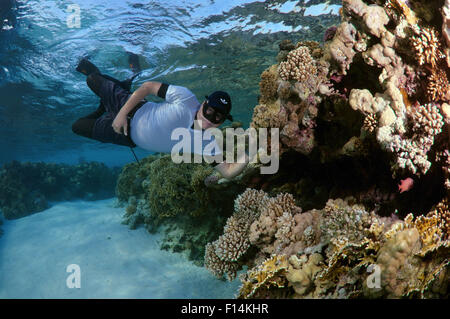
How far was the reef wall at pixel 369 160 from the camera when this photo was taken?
245 centimetres

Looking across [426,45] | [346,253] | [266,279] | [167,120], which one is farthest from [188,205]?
[426,45]

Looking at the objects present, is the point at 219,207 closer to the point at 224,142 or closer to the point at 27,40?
the point at 224,142

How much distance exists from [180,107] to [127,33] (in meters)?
9.65

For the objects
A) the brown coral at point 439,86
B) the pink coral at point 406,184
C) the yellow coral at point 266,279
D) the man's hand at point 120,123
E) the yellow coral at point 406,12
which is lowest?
the yellow coral at point 266,279

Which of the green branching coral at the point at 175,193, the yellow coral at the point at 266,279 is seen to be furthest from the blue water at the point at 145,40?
the yellow coral at the point at 266,279

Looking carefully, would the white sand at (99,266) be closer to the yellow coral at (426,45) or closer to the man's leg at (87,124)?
the man's leg at (87,124)

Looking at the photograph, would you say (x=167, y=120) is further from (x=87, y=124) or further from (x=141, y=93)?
(x=87, y=124)

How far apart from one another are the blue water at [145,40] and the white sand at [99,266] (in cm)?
28

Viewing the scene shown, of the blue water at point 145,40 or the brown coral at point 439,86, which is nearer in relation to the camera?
the brown coral at point 439,86

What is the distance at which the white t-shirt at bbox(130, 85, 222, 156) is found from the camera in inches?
166

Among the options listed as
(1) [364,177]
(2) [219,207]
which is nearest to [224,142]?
(2) [219,207]

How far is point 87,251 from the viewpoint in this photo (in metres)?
7.98

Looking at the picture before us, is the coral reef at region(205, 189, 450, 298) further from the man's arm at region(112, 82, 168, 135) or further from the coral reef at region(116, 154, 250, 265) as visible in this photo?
the man's arm at region(112, 82, 168, 135)
